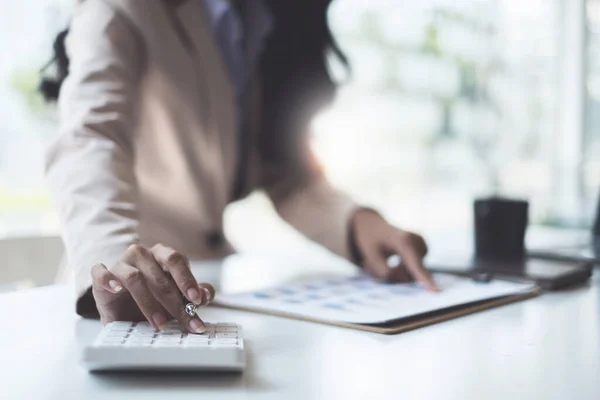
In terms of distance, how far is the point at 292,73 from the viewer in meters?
1.55

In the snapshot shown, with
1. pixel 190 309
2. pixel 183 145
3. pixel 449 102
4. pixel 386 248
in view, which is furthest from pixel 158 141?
pixel 449 102

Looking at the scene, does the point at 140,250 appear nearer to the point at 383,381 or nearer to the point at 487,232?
the point at 383,381

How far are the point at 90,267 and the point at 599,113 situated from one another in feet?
16.1

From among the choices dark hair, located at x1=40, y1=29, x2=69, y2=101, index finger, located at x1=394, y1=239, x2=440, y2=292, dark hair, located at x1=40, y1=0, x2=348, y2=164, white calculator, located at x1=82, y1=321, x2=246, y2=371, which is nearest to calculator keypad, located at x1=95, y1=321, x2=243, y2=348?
white calculator, located at x1=82, y1=321, x2=246, y2=371

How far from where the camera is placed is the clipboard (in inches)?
27.3

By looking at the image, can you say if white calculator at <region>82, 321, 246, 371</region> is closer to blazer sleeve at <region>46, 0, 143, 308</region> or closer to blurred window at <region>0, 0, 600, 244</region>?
blazer sleeve at <region>46, 0, 143, 308</region>

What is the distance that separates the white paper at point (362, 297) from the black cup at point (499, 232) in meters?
0.17

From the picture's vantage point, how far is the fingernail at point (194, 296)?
614 mm

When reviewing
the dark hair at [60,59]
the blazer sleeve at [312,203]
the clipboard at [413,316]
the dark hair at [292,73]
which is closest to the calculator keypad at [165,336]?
the clipboard at [413,316]

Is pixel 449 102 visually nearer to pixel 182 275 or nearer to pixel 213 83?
pixel 213 83

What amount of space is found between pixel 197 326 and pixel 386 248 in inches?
21.6

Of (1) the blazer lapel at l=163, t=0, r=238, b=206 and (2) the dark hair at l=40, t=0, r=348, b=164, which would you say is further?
(2) the dark hair at l=40, t=0, r=348, b=164

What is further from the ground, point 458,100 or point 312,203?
point 458,100

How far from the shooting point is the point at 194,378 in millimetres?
520
